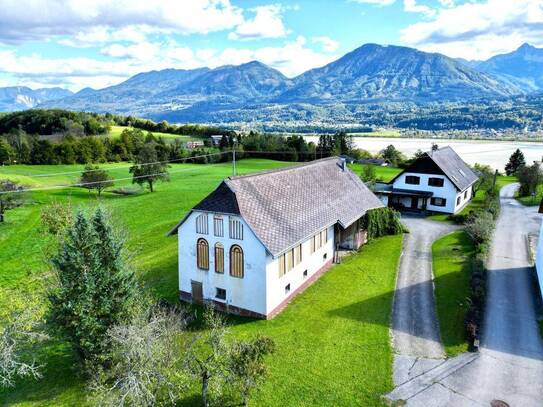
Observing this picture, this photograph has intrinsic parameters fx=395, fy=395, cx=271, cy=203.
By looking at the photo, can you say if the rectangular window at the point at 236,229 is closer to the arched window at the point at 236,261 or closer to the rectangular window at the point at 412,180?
the arched window at the point at 236,261

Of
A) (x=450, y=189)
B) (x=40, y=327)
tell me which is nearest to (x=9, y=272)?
(x=40, y=327)

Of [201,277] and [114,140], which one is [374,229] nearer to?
[201,277]

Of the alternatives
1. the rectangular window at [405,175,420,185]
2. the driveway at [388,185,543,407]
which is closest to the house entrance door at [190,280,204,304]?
Result: the driveway at [388,185,543,407]

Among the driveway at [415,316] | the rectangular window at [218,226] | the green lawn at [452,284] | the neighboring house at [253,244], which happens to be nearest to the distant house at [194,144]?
the driveway at [415,316]

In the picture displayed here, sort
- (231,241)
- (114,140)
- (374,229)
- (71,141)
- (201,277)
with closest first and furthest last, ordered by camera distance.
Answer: (231,241) → (201,277) → (374,229) → (71,141) → (114,140)

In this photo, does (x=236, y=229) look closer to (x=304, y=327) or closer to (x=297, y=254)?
(x=297, y=254)

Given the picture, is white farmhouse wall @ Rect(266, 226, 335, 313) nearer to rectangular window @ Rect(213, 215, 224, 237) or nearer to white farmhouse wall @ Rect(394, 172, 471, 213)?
rectangular window @ Rect(213, 215, 224, 237)

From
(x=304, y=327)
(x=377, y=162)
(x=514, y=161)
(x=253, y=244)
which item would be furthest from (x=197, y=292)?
(x=514, y=161)
